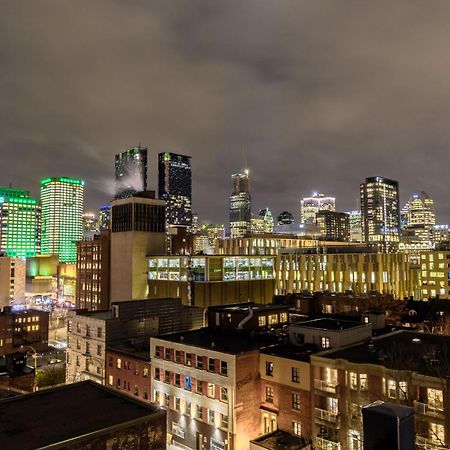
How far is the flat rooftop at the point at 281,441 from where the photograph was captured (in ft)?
143

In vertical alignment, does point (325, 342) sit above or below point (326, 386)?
above

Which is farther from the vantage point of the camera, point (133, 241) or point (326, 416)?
point (133, 241)

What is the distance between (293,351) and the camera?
5062cm

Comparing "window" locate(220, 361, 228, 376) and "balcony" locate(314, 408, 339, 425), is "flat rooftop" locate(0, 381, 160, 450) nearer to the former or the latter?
"window" locate(220, 361, 228, 376)

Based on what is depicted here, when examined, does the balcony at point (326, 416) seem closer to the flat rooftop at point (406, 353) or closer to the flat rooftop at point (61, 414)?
the flat rooftop at point (406, 353)

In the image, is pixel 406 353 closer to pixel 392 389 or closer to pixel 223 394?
pixel 392 389

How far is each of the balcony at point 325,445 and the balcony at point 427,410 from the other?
9.09 m

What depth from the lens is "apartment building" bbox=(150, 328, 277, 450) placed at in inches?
1912

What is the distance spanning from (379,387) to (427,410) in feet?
13.9

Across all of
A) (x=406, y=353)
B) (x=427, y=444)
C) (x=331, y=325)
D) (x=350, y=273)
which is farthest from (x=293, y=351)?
(x=350, y=273)

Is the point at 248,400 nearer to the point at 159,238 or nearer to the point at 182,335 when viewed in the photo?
the point at 182,335

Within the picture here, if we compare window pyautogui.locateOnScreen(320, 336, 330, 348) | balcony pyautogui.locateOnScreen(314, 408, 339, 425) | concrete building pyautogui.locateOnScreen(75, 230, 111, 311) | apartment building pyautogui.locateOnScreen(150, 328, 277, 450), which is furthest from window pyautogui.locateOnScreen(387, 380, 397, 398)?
concrete building pyautogui.locateOnScreen(75, 230, 111, 311)

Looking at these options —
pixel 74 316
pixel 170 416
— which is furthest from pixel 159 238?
pixel 170 416

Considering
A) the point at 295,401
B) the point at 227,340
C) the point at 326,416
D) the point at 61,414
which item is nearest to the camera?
the point at 61,414
